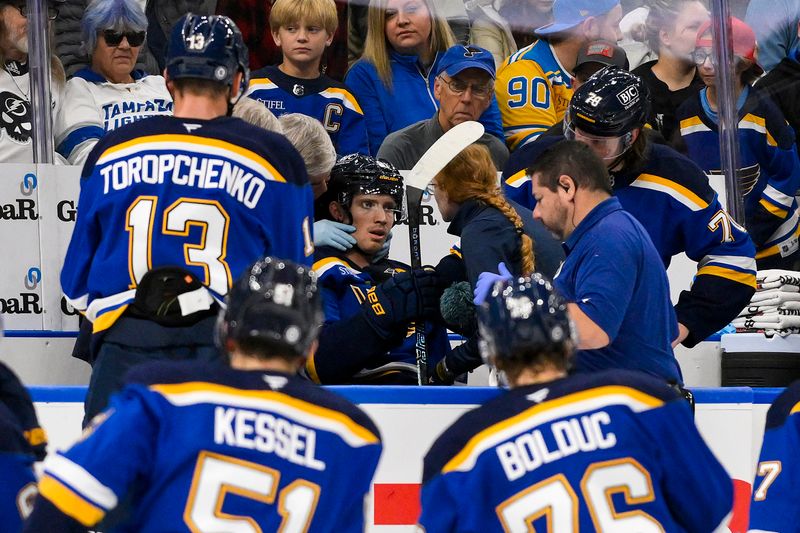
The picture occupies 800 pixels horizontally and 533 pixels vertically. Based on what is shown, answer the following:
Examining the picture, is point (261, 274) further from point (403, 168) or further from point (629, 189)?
point (403, 168)

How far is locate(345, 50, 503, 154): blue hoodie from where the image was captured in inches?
212

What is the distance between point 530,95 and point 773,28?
111 cm

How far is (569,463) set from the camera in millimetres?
2576

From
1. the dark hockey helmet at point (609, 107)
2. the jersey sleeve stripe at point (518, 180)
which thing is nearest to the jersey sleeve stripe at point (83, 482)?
the dark hockey helmet at point (609, 107)

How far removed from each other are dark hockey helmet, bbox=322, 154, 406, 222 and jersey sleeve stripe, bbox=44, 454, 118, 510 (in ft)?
7.36

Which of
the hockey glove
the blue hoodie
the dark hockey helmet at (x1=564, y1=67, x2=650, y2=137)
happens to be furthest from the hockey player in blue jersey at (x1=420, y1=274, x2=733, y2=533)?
the blue hoodie

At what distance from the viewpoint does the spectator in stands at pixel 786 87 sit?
5.77 m

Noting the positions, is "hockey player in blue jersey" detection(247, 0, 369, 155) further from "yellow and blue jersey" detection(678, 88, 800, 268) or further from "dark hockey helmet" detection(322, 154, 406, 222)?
"yellow and blue jersey" detection(678, 88, 800, 268)

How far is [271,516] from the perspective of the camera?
2494mm

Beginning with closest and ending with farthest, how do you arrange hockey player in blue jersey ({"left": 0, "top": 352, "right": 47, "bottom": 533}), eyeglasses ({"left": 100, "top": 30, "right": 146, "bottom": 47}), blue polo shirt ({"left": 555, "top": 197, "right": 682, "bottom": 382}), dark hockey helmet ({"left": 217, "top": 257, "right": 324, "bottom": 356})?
dark hockey helmet ({"left": 217, "top": 257, "right": 324, "bottom": 356}) → hockey player in blue jersey ({"left": 0, "top": 352, "right": 47, "bottom": 533}) → blue polo shirt ({"left": 555, "top": 197, "right": 682, "bottom": 382}) → eyeglasses ({"left": 100, "top": 30, "right": 146, "bottom": 47})

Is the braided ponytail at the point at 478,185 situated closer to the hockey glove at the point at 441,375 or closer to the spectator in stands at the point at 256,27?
the hockey glove at the point at 441,375

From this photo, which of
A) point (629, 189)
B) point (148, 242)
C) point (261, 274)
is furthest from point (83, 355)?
point (629, 189)

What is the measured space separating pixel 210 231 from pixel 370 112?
2049mm

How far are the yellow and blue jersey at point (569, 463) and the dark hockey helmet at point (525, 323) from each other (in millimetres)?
71
